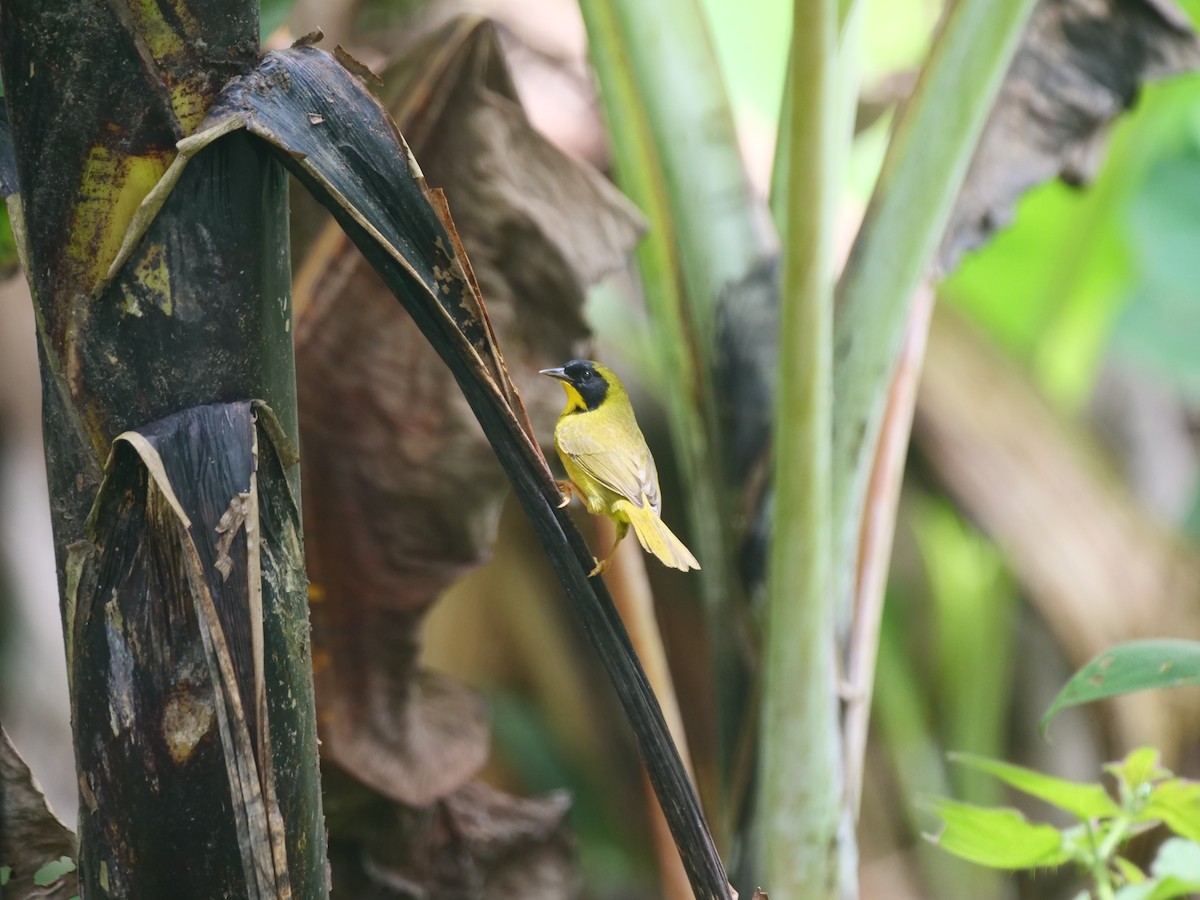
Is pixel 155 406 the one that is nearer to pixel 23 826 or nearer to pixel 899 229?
pixel 23 826

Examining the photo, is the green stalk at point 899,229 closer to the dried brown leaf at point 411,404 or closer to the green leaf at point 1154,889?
the dried brown leaf at point 411,404

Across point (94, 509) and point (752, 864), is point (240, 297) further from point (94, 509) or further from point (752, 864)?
point (752, 864)

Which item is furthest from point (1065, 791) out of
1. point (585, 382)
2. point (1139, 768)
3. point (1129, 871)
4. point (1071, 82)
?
point (1071, 82)

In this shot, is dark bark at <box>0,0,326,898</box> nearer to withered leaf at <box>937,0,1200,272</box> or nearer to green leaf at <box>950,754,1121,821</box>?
green leaf at <box>950,754,1121,821</box>

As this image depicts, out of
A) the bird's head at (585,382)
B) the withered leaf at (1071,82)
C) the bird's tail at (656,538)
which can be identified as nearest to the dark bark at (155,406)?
the bird's tail at (656,538)

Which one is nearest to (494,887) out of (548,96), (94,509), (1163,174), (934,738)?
(94,509)

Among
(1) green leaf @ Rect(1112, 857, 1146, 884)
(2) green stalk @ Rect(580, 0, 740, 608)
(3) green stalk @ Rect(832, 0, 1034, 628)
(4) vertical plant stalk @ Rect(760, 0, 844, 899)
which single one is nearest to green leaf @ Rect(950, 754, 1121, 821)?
(1) green leaf @ Rect(1112, 857, 1146, 884)
